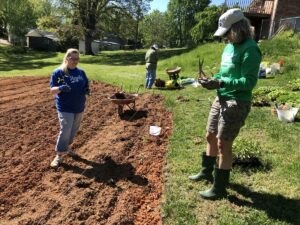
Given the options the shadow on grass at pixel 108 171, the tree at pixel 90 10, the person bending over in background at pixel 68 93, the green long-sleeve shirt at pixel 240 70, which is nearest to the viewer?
the green long-sleeve shirt at pixel 240 70

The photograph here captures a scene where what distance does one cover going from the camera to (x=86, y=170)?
6133mm

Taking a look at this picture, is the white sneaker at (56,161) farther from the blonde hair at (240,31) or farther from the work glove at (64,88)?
the blonde hair at (240,31)

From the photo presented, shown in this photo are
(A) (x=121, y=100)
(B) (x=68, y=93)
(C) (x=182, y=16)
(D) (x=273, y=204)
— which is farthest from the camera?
(C) (x=182, y=16)

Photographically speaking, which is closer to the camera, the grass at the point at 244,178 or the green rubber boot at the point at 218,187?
the grass at the point at 244,178

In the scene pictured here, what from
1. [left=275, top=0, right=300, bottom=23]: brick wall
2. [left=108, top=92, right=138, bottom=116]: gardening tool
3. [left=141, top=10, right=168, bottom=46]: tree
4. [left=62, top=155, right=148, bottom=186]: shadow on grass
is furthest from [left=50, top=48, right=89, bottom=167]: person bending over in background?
[left=141, top=10, right=168, bottom=46]: tree

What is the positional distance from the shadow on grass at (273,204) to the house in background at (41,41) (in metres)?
53.8

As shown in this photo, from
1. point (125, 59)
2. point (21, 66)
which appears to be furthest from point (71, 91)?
point (125, 59)

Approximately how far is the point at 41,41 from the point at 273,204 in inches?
2299

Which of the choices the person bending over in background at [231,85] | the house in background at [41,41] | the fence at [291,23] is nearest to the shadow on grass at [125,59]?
the fence at [291,23]

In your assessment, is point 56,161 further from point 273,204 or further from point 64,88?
point 273,204

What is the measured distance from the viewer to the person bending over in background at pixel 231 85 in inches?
167

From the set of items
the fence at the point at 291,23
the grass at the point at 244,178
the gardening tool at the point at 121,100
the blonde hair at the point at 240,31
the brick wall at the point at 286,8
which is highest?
the brick wall at the point at 286,8

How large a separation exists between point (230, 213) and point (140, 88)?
34.0 feet

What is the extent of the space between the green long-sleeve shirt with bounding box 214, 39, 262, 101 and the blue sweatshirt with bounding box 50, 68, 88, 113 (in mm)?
2608
